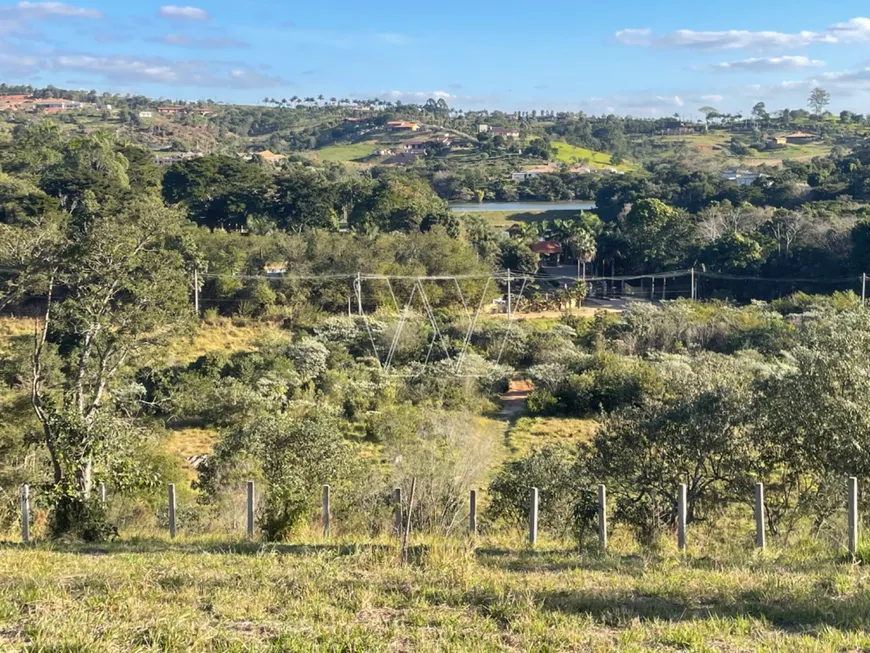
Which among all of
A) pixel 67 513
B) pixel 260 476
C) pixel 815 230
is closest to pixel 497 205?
pixel 815 230

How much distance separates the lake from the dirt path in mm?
32715

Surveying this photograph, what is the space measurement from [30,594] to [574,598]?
292 cm

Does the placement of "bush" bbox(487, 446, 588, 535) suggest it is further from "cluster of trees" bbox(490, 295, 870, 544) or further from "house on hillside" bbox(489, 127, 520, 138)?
"house on hillside" bbox(489, 127, 520, 138)

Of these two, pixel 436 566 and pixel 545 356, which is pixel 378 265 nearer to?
pixel 545 356

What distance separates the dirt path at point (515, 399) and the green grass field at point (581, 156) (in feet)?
197

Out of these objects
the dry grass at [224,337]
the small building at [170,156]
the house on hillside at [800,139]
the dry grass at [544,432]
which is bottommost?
the dry grass at [544,432]

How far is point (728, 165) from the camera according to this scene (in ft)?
238

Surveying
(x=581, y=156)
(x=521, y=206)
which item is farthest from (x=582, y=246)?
(x=581, y=156)

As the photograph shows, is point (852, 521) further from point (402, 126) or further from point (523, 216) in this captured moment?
point (402, 126)

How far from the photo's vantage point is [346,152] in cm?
9056

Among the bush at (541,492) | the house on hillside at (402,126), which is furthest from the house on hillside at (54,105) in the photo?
the bush at (541,492)

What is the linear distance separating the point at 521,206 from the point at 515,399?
3883cm

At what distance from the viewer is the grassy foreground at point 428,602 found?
3.68 m

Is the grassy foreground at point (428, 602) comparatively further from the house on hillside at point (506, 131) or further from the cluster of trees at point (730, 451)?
the house on hillside at point (506, 131)
